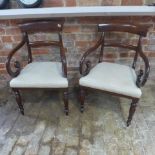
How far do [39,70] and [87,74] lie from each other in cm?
46

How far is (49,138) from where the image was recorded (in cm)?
193

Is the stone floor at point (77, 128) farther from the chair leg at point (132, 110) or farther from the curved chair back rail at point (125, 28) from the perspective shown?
the curved chair back rail at point (125, 28)

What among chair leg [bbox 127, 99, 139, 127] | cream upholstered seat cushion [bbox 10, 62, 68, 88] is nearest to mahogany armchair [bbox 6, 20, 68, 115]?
cream upholstered seat cushion [bbox 10, 62, 68, 88]

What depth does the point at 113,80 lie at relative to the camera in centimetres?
192

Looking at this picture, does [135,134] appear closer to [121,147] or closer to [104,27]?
[121,147]

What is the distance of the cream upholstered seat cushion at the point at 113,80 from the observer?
6.09 ft

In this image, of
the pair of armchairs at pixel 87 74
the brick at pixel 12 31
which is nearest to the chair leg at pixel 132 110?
the pair of armchairs at pixel 87 74

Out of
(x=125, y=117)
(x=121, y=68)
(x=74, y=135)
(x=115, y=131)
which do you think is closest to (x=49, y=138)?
(x=74, y=135)

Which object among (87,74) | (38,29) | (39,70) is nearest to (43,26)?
(38,29)

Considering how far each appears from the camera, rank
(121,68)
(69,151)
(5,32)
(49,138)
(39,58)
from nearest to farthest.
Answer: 1. (69,151)
2. (49,138)
3. (121,68)
4. (5,32)
5. (39,58)

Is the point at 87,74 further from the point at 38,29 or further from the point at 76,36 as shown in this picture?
the point at 38,29

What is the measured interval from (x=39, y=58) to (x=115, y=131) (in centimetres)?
112

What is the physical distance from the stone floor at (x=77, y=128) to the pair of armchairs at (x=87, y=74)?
12 cm

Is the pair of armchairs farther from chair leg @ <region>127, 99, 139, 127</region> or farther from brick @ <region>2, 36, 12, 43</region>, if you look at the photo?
brick @ <region>2, 36, 12, 43</region>
